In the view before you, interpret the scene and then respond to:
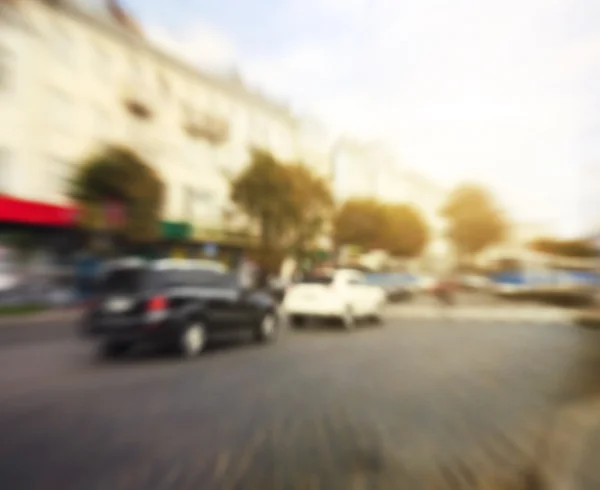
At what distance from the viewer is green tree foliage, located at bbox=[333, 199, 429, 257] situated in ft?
11.5

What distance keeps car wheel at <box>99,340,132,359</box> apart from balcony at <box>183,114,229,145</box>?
6.36 m

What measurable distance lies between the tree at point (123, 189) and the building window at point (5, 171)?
10.1 inches

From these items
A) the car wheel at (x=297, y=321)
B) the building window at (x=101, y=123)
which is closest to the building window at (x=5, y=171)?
the building window at (x=101, y=123)

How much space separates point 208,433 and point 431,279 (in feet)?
6.43

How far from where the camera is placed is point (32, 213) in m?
1.78

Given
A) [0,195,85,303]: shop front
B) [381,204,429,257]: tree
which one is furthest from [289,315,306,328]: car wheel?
[0,195,85,303]: shop front

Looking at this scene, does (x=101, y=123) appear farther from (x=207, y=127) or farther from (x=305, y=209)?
(x=305, y=209)

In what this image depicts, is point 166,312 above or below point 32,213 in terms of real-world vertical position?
below

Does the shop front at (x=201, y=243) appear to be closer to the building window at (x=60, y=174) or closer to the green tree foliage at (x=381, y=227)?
the building window at (x=60, y=174)

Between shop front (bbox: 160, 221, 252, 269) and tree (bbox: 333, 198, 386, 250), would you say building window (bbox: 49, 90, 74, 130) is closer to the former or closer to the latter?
shop front (bbox: 160, 221, 252, 269)

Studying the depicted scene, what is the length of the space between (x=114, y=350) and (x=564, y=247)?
746 centimetres

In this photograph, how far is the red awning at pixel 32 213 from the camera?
170cm

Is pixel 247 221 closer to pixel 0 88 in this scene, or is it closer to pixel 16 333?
pixel 0 88

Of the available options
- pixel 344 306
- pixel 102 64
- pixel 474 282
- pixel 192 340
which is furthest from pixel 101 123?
pixel 344 306
